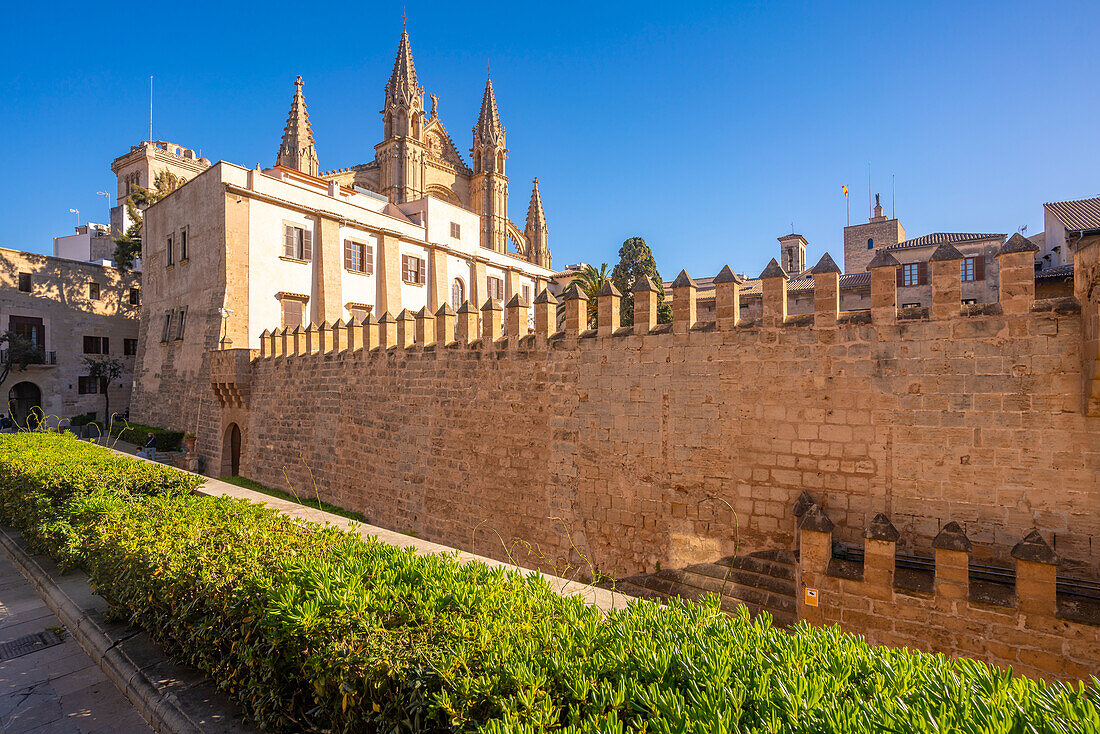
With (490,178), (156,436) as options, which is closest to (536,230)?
(490,178)

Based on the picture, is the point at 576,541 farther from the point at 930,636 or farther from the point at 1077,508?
the point at 1077,508

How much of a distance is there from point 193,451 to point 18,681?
17.5 meters

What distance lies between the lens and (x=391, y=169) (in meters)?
37.7

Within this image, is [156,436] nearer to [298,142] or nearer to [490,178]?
[298,142]

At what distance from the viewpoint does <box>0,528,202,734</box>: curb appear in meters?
3.02

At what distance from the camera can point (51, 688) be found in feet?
12.3

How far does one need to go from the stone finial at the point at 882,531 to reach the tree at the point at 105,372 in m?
32.8

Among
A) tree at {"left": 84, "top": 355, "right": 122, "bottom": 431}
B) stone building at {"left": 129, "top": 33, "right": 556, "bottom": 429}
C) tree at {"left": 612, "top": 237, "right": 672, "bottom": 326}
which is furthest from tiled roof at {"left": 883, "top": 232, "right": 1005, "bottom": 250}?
tree at {"left": 84, "top": 355, "right": 122, "bottom": 431}

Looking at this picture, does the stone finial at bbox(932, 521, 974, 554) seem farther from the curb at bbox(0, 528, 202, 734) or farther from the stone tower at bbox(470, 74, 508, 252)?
the stone tower at bbox(470, 74, 508, 252)

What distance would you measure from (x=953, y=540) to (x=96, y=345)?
36138 mm

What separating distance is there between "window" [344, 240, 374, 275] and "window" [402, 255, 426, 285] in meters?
1.70

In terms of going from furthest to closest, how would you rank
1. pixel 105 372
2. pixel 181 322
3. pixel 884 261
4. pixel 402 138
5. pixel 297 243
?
pixel 402 138 < pixel 105 372 < pixel 181 322 < pixel 297 243 < pixel 884 261

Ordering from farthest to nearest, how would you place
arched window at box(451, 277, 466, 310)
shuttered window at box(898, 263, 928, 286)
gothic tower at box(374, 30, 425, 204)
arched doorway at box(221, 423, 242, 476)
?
gothic tower at box(374, 30, 425, 204)
arched window at box(451, 277, 466, 310)
shuttered window at box(898, 263, 928, 286)
arched doorway at box(221, 423, 242, 476)

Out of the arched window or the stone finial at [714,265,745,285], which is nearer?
the stone finial at [714,265,745,285]
